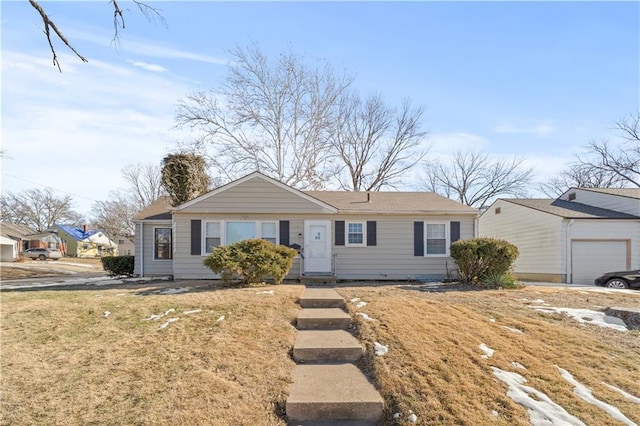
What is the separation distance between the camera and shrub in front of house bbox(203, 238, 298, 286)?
1076 centimetres

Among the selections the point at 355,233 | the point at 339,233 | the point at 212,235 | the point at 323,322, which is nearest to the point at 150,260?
the point at 212,235

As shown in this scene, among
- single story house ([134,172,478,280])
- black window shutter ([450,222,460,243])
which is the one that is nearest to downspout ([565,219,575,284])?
single story house ([134,172,478,280])

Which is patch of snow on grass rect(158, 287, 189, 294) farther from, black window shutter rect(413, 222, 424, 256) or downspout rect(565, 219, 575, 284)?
downspout rect(565, 219, 575, 284)

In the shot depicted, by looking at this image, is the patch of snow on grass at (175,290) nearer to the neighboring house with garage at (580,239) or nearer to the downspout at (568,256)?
the neighboring house with garage at (580,239)

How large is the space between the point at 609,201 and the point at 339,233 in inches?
520

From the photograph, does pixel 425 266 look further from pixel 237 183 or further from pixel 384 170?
pixel 384 170

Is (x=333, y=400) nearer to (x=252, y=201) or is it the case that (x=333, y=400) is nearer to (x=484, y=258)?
(x=484, y=258)

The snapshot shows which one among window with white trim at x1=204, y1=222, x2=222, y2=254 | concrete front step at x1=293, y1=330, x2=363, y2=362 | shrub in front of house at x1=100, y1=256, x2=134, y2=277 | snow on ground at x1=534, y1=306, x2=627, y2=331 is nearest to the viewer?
concrete front step at x1=293, y1=330, x2=363, y2=362

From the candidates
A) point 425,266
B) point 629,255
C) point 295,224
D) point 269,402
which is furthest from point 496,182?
point 269,402

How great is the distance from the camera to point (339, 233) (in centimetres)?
1474

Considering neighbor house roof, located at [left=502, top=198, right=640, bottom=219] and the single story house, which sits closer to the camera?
the single story house

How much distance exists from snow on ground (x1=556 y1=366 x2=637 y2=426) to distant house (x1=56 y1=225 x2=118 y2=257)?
201 ft

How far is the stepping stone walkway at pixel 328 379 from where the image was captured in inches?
173

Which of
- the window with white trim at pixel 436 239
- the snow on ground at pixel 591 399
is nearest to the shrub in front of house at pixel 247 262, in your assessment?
the window with white trim at pixel 436 239
